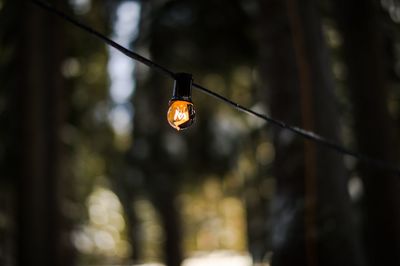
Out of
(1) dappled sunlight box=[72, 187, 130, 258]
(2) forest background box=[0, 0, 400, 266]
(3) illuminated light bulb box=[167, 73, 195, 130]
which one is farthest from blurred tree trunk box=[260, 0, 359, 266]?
(1) dappled sunlight box=[72, 187, 130, 258]

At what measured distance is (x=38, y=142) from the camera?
26.1 feet

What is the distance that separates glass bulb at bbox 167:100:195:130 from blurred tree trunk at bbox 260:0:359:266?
2832mm

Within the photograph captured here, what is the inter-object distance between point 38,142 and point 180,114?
606 cm

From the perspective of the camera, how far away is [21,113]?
795 centimetres

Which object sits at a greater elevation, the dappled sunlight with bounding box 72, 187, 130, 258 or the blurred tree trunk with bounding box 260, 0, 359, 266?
the dappled sunlight with bounding box 72, 187, 130, 258

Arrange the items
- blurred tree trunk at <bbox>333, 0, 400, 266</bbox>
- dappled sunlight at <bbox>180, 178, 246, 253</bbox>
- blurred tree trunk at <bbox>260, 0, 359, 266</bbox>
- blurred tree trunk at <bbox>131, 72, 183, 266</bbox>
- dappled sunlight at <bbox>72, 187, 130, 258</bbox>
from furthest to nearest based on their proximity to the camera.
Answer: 1. dappled sunlight at <bbox>180, 178, 246, 253</bbox>
2. dappled sunlight at <bbox>72, 187, 130, 258</bbox>
3. blurred tree trunk at <bbox>131, 72, 183, 266</bbox>
4. blurred tree trunk at <bbox>333, 0, 400, 266</bbox>
5. blurred tree trunk at <bbox>260, 0, 359, 266</bbox>

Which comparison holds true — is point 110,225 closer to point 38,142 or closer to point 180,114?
point 38,142

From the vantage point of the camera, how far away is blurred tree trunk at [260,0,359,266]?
15.9ft

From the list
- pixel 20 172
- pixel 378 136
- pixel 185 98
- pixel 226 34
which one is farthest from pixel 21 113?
pixel 185 98

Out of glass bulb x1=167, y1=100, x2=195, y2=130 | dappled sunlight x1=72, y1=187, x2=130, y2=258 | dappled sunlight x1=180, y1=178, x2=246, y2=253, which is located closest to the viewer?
glass bulb x1=167, y1=100, x2=195, y2=130

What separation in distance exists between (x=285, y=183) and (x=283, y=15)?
1.73m

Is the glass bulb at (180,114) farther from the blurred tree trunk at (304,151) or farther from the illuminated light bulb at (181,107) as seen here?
the blurred tree trunk at (304,151)

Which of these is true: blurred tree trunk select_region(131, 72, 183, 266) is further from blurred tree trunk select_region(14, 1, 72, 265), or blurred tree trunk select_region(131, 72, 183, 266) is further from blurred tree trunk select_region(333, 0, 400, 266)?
blurred tree trunk select_region(333, 0, 400, 266)

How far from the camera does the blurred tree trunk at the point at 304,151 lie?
4844 mm
